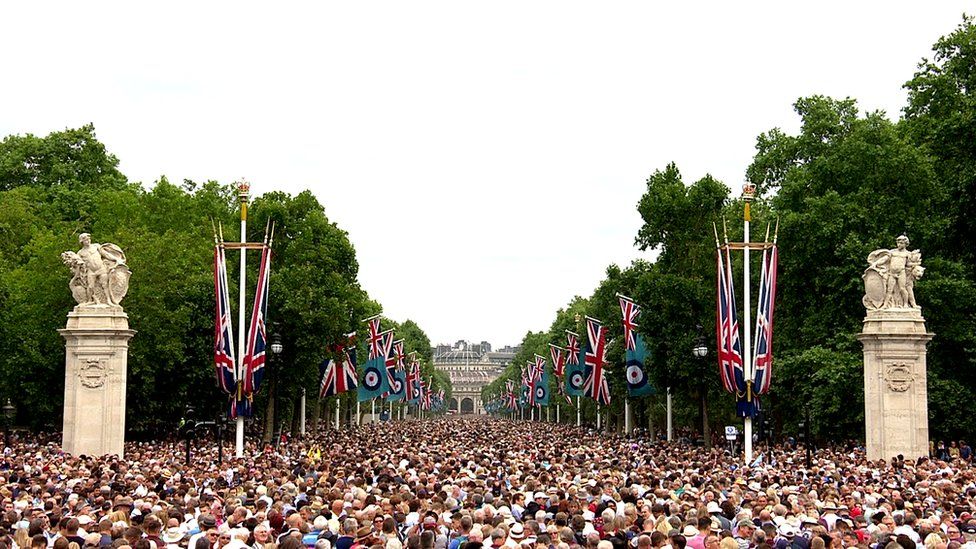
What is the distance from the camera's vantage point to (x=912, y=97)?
42.3m

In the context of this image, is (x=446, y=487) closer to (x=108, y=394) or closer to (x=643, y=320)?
(x=108, y=394)

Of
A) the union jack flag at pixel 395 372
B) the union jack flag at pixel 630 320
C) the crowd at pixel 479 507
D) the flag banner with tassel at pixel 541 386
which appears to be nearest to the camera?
the crowd at pixel 479 507

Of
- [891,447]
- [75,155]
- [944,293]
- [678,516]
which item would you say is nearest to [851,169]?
[944,293]

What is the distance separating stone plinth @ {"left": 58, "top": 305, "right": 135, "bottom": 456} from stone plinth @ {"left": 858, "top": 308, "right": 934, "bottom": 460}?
19.6 m

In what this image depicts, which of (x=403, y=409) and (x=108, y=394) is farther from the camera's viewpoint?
(x=403, y=409)

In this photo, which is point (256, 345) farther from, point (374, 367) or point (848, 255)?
point (374, 367)

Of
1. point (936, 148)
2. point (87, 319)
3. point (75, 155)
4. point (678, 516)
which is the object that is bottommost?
point (678, 516)

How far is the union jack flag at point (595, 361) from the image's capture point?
53.6 metres

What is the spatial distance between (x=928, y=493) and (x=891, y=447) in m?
11.7

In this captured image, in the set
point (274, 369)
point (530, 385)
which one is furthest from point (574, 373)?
point (530, 385)

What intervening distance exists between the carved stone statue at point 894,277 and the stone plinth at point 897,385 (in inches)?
12.1

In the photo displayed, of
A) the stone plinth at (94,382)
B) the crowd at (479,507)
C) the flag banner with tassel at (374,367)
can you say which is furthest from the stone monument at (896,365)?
the flag banner with tassel at (374,367)

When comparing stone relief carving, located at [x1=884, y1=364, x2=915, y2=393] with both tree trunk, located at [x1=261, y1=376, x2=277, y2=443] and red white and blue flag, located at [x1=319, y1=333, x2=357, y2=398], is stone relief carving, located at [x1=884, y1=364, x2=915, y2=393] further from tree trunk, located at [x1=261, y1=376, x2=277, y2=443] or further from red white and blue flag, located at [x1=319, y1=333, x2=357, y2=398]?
red white and blue flag, located at [x1=319, y1=333, x2=357, y2=398]

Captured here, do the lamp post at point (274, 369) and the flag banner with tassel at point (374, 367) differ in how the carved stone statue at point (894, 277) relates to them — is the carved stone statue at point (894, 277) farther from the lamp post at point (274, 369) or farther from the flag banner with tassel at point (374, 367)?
the flag banner with tassel at point (374, 367)
